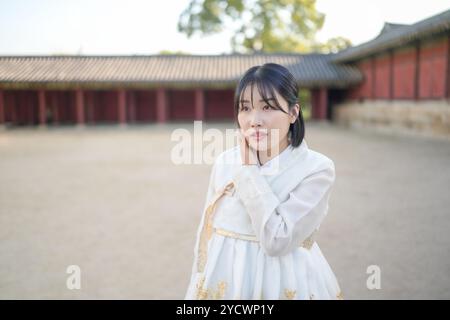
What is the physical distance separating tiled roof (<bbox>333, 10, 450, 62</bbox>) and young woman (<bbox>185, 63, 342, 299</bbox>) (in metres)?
11.1

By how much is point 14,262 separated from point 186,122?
62.8ft

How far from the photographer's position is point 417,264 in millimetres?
3430

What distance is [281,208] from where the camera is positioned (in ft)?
4.28

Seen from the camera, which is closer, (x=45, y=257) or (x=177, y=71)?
(x=45, y=257)

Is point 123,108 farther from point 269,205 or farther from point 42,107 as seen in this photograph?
point 269,205

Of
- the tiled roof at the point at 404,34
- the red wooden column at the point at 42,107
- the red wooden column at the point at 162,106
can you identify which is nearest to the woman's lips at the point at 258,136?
the tiled roof at the point at 404,34

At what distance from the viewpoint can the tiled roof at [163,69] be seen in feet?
63.8

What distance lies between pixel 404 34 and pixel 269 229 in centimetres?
1363

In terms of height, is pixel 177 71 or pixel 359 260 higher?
pixel 177 71

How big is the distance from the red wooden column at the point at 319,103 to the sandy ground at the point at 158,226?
420 inches
